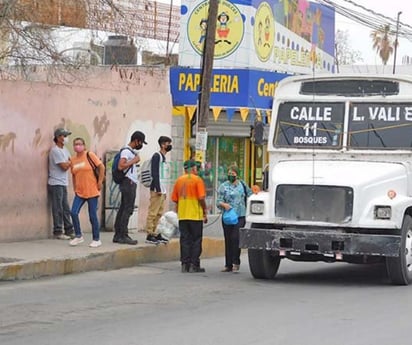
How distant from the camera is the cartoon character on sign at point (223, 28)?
72.7 ft

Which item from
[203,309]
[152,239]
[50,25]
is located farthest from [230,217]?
[50,25]

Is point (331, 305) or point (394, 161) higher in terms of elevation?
point (394, 161)

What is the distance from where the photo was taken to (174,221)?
16.1 meters

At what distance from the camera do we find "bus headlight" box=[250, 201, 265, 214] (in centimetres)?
1302

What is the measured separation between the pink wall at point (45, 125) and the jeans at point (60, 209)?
0.16 meters

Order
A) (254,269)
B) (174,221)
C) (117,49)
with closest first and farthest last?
(254,269), (174,221), (117,49)

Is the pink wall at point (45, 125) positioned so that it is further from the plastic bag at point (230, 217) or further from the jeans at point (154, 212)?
the plastic bag at point (230, 217)

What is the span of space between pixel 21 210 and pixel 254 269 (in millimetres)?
4388

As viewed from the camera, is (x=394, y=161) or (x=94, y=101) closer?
(x=394, y=161)

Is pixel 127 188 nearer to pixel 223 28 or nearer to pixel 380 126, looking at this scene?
→ pixel 380 126

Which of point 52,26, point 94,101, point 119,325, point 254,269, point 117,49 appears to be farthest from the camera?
point 117,49

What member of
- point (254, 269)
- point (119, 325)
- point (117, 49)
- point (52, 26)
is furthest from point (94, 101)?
point (119, 325)

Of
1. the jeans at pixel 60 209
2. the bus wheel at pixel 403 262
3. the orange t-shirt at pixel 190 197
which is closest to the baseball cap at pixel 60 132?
the jeans at pixel 60 209

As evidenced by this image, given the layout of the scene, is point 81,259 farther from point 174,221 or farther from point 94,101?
point 94,101
